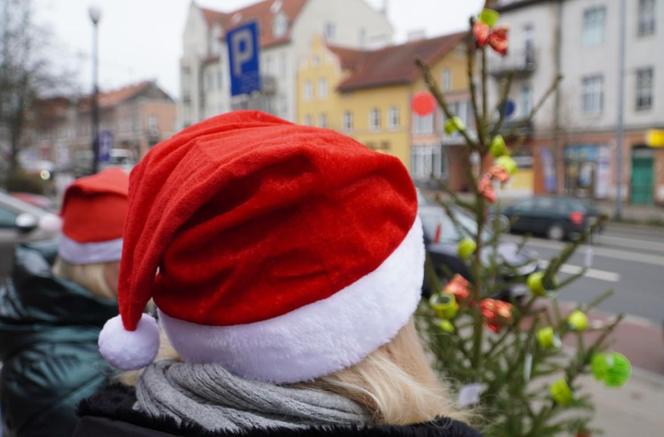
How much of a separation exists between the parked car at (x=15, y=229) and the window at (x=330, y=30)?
134 feet

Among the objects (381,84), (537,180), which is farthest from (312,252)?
(381,84)

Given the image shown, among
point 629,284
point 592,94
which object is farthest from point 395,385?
point 592,94

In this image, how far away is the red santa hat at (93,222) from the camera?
2.13 meters

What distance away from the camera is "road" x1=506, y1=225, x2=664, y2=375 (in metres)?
6.52

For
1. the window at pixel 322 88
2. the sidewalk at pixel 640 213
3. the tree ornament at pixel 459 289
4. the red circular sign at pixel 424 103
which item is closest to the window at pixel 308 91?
the window at pixel 322 88

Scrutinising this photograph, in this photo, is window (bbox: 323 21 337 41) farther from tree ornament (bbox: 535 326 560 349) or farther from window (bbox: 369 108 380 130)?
tree ornament (bbox: 535 326 560 349)

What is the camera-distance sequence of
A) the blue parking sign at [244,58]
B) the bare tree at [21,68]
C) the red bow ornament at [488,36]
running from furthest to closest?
the bare tree at [21,68], the blue parking sign at [244,58], the red bow ornament at [488,36]

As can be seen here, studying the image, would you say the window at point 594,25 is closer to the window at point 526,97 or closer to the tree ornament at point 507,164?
the window at point 526,97

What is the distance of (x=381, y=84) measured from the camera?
37.0 metres

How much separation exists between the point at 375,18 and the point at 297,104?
11388 mm

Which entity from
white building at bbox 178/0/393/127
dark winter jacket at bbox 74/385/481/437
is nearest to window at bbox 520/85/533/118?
white building at bbox 178/0/393/127

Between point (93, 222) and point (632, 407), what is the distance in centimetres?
428

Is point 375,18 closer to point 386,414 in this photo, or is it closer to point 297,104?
point 297,104

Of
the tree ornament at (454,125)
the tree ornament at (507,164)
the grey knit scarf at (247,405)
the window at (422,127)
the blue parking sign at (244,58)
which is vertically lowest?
the grey knit scarf at (247,405)
